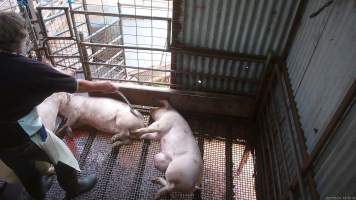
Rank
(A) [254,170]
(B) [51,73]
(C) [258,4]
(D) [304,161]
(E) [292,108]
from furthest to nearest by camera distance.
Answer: (A) [254,170] → (C) [258,4] → (E) [292,108] → (D) [304,161] → (B) [51,73]

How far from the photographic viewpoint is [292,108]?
280 cm

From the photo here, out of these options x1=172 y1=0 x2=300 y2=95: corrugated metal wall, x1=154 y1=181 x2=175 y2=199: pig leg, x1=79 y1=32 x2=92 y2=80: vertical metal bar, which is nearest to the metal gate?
x1=79 y1=32 x2=92 y2=80: vertical metal bar

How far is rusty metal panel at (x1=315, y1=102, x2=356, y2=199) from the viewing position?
1.77m

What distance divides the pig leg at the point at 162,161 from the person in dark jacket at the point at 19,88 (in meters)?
1.05

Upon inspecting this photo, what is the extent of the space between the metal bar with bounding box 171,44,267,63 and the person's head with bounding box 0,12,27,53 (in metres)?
1.90

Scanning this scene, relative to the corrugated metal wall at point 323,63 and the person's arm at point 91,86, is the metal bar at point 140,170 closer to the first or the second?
the person's arm at point 91,86

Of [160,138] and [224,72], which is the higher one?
[224,72]

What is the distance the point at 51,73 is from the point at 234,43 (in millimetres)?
2135

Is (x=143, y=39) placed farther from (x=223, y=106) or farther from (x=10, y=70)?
(x=10, y=70)

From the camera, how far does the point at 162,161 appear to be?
326 cm

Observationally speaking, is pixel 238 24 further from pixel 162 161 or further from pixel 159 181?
pixel 159 181

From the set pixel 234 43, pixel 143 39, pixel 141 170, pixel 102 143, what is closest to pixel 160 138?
pixel 141 170

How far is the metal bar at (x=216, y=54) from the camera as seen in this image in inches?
140

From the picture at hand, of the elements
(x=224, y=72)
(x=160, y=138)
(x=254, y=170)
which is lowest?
(x=254, y=170)
